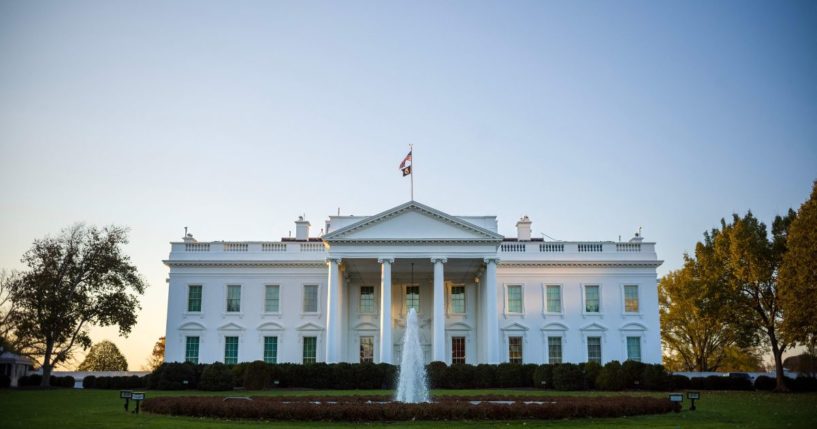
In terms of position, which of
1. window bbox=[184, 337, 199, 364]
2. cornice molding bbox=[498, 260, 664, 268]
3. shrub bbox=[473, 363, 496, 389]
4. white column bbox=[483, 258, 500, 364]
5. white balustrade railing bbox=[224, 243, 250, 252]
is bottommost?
shrub bbox=[473, 363, 496, 389]

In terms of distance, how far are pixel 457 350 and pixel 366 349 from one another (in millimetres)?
5464

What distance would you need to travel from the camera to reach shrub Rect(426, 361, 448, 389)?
119 feet

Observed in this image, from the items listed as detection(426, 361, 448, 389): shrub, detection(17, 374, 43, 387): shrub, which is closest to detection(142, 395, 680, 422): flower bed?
detection(426, 361, 448, 389): shrub

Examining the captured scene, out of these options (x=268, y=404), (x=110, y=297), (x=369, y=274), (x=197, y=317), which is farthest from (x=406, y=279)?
(x=268, y=404)

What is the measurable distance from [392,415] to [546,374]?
791 inches

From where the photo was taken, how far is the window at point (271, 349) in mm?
44156

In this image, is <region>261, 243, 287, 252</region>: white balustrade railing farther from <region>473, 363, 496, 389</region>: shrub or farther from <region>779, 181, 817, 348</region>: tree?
<region>779, 181, 817, 348</region>: tree

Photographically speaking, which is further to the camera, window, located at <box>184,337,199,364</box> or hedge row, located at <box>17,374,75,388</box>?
window, located at <box>184,337,199,364</box>

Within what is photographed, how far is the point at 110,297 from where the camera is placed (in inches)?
1631

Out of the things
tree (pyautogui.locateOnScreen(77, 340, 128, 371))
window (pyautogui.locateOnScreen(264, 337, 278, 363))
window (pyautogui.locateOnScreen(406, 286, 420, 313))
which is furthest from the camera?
tree (pyautogui.locateOnScreen(77, 340, 128, 371))

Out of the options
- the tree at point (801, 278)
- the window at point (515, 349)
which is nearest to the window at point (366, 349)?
the window at point (515, 349)

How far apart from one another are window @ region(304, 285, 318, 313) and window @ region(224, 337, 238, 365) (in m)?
4.58

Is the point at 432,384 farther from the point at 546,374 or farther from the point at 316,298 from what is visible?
the point at 316,298

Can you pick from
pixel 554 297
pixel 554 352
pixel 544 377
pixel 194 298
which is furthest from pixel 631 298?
pixel 194 298
